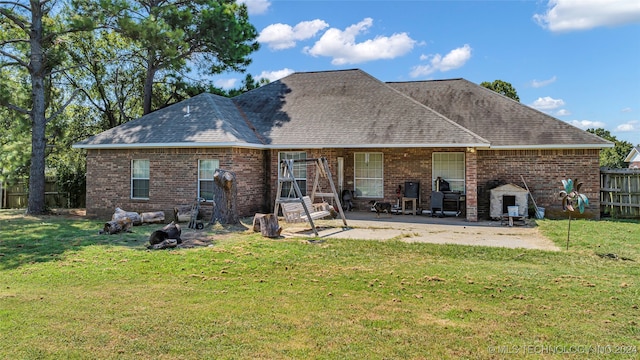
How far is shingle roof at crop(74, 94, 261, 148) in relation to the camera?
14203mm

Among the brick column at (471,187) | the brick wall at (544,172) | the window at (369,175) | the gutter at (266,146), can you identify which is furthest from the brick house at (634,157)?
the gutter at (266,146)

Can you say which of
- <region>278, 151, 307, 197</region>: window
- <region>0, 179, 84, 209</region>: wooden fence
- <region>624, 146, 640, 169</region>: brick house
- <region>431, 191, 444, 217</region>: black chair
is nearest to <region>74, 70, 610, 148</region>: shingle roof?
Answer: <region>278, 151, 307, 197</region>: window

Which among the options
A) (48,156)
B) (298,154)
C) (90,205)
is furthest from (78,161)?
(298,154)

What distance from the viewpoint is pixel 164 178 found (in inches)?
576

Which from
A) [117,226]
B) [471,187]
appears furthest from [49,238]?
[471,187]

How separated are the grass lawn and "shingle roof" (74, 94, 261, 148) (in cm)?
576

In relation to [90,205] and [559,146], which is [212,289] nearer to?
[90,205]

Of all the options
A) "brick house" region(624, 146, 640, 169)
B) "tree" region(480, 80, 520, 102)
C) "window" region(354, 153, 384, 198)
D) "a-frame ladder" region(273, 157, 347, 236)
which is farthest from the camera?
"brick house" region(624, 146, 640, 169)

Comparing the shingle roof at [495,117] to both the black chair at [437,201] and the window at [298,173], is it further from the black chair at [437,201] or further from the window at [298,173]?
the window at [298,173]

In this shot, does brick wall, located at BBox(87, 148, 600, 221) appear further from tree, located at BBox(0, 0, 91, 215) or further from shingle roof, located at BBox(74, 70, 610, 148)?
tree, located at BBox(0, 0, 91, 215)

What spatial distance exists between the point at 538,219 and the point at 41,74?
1970cm

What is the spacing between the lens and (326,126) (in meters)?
16.4

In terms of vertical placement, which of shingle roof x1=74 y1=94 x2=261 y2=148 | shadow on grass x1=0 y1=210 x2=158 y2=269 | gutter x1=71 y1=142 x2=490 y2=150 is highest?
shingle roof x1=74 y1=94 x2=261 y2=148

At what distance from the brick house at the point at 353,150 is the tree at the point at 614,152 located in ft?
84.7
